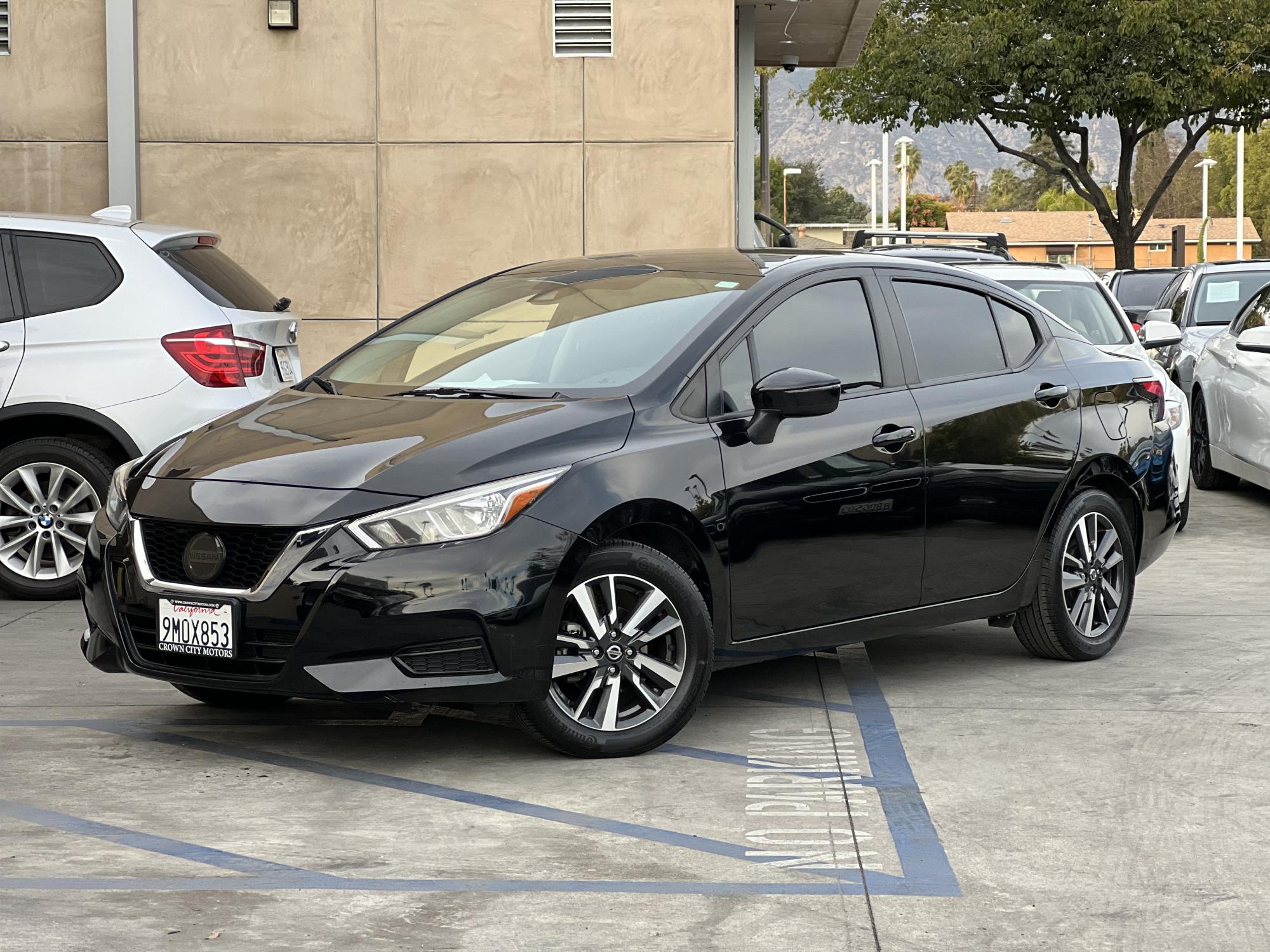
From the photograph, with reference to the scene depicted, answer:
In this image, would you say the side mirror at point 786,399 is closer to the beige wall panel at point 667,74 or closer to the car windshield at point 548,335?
the car windshield at point 548,335

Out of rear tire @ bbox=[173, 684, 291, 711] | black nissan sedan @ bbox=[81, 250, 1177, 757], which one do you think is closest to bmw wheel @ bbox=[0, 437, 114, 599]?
black nissan sedan @ bbox=[81, 250, 1177, 757]

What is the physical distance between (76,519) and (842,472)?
4.24m

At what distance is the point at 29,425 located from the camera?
877cm

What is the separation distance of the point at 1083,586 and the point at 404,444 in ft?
10.1

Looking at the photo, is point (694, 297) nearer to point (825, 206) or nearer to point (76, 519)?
point (76, 519)

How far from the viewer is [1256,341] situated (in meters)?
11.3

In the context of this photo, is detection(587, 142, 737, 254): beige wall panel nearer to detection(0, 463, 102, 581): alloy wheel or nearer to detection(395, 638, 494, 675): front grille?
detection(0, 463, 102, 581): alloy wheel

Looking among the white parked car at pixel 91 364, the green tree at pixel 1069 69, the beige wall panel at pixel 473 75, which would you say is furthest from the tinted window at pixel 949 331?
the green tree at pixel 1069 69

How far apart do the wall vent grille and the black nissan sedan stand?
806 cm

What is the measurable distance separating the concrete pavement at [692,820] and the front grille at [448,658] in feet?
1.19

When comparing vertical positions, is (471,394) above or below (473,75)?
below

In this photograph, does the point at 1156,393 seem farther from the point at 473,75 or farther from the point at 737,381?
the point at 473,75

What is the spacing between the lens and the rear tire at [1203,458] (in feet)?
45.5

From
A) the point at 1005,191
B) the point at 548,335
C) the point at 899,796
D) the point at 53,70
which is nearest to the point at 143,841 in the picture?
the point at 899,796
